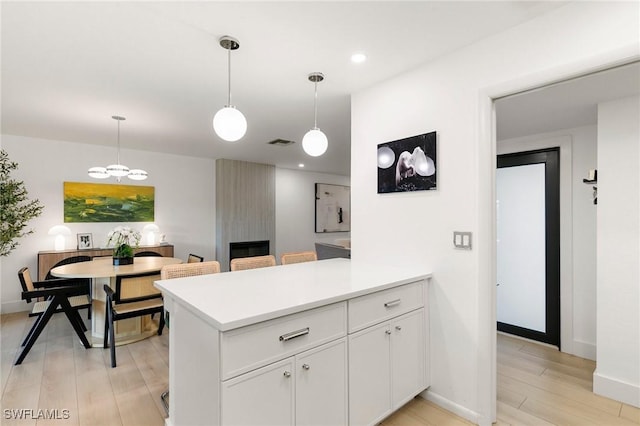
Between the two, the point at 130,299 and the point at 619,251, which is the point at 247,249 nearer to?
the point at 130,299

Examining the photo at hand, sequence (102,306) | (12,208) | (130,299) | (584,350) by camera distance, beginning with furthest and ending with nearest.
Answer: (12,208)
(102,306)
(130,299)
(584,350)

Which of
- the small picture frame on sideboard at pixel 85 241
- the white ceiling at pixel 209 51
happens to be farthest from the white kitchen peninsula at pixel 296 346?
the small picture frame on sideboard at pixel 85 241

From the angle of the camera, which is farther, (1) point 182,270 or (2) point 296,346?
(1) point 182,270

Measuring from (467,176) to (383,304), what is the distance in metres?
1.03

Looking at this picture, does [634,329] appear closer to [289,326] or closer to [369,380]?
[369,380]

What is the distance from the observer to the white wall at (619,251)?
2199 mm

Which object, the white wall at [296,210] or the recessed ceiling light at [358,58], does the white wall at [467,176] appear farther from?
the white wall at [296,210]

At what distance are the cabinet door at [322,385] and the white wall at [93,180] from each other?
4.97 m

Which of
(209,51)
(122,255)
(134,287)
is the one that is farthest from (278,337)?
(122,255)

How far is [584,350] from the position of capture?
2900 mm

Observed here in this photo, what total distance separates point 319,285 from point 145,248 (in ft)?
14.2

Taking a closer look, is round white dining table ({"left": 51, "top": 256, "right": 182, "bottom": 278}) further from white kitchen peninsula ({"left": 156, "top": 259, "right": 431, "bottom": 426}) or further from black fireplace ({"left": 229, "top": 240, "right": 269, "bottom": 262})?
black fireplace ({"left": 229, "top": 240, "right": 269, "bottom": 262})

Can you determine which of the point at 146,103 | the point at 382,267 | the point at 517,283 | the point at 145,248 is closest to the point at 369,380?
the point at 382,267

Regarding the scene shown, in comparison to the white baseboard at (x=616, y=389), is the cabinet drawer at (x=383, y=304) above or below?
above
